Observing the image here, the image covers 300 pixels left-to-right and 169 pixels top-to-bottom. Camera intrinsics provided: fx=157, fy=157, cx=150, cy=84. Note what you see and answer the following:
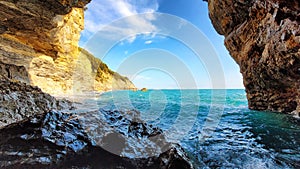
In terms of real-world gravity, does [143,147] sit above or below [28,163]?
below

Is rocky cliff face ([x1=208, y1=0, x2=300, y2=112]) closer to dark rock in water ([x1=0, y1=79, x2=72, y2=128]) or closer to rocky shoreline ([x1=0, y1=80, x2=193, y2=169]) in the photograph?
rocky shoreline ([x1=0, y1=80, x2=193, y2=169])

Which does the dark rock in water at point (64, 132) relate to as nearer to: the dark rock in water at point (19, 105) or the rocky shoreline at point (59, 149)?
the rocky shoreline at point (59, 149)

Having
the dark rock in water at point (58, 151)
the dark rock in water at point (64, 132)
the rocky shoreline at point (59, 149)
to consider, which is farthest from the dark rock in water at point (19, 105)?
the dark rock in water at point (58, 151)

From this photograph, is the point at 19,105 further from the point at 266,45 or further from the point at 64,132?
the point at 266,45

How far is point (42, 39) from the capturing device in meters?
15.9

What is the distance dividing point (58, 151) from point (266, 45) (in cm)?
1221

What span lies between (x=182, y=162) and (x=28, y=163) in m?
2.42

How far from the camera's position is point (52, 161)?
7.83 ft

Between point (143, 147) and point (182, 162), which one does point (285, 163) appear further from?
point (143, 147)

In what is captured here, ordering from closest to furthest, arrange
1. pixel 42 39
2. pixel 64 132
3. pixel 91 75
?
pixel 64 132
pixel 42 39
pixel 91 75

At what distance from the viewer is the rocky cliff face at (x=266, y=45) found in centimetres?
777

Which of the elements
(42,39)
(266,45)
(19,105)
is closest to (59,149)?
(19,105)

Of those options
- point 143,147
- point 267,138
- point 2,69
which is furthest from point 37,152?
point 2,69

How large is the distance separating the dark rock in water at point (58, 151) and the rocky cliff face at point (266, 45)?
8.77m
